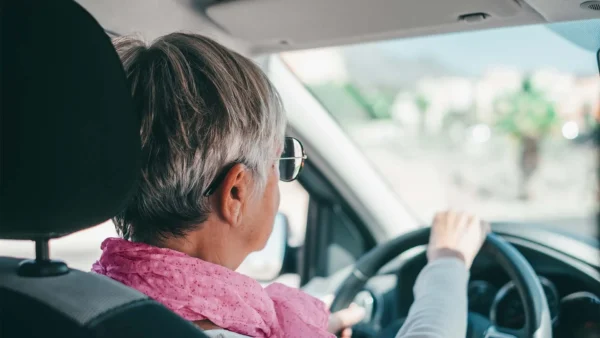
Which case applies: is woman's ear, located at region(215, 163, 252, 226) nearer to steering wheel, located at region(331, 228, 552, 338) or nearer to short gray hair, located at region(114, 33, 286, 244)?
short gray hair, located at region(114, 33, 286, 244)

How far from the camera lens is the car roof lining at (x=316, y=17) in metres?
1.72

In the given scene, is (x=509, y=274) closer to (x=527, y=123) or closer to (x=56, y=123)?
(x=56, y=123)

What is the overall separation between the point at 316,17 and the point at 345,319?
36.5 inches

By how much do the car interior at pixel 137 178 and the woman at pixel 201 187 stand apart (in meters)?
0.12

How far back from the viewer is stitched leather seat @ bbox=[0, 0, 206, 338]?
1008 millimetres

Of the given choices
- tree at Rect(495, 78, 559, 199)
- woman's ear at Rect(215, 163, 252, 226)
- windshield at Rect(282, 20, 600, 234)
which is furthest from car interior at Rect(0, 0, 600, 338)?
tree at Rect(495, 78, 559, 199)

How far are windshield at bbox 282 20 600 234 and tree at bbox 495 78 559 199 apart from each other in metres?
0.03

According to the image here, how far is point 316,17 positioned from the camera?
1.92m

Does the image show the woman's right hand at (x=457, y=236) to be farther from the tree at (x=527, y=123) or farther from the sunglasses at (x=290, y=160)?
the tree at (x=527, y=123)

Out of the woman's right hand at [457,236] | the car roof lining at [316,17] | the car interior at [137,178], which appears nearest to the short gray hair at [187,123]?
the car interior at [137,178]

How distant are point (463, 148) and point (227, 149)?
20.8 m

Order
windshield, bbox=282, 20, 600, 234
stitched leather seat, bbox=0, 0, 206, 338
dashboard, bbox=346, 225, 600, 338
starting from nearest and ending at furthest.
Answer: stitched leather seat, bbox=0, 0, 206, 338 < dashboard, bbox=346, 225, 600, 338 < windshield, bbox=282, 20, 600, 234

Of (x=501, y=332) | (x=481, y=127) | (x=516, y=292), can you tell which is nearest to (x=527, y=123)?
(x=481, y=127)

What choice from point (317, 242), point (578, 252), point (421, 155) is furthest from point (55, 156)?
point (421, 155)
